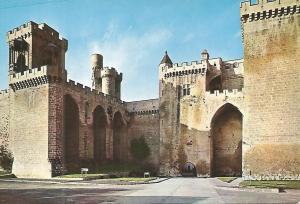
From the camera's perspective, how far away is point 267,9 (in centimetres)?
2912

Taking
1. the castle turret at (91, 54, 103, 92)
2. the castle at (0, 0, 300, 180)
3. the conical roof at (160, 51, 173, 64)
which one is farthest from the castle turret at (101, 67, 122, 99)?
the conical roof at (160, 51, 173, 64)

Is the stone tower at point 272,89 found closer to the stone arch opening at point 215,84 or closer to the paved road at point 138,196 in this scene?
the paved road at point 138,196

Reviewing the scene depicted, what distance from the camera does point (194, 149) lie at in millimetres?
39531

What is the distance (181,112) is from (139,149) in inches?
332

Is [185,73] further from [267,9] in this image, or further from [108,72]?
[267,9]

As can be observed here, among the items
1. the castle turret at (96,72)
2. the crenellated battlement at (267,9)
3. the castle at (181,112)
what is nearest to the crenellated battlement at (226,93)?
the castle at (181,112)

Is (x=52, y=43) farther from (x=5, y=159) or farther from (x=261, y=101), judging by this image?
(x=261, y=101)

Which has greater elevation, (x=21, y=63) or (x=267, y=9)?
(x=267, y=9)

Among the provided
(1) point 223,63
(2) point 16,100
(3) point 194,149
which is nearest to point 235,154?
(3) point 194,149

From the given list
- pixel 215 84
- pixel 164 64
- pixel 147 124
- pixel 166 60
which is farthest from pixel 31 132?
pixel 215 84

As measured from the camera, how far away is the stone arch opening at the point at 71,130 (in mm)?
35844

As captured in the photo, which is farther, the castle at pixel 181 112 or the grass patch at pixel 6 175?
the grass patch at pixel 6 175

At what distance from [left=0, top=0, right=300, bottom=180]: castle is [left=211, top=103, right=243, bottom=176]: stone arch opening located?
0.11 m

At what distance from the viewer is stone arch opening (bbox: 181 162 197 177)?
40.4 metres
